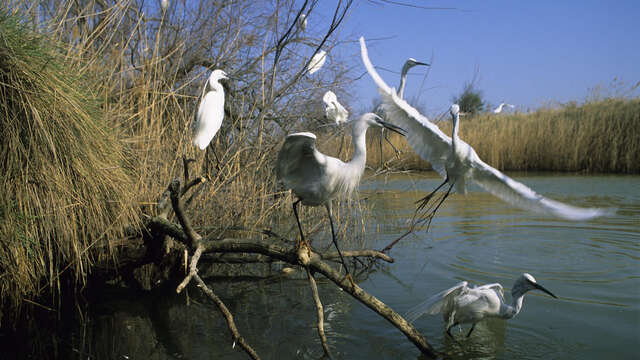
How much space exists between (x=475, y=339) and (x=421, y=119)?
1892mm

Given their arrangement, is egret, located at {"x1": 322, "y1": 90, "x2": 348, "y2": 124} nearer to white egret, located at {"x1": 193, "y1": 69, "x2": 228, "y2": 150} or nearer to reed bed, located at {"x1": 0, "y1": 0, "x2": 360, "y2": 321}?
reed bed, located at {"x1": 0, "y1": 0, "x2": 360, "y2": 321}

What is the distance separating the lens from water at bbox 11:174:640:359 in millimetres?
3477

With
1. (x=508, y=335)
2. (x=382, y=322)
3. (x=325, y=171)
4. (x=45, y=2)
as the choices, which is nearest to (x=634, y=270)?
(x=508, y=335)

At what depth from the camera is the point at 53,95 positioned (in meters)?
3.34

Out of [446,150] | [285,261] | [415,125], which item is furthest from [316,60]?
[285,261]

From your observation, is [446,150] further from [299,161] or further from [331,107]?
[331,107]

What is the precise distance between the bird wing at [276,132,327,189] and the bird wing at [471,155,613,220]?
1.38m

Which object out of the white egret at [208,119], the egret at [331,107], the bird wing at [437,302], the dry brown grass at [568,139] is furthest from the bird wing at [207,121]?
the dry brown grass at [568,139]

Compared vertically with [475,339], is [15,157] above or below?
above

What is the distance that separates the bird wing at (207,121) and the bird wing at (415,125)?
1.37 meters

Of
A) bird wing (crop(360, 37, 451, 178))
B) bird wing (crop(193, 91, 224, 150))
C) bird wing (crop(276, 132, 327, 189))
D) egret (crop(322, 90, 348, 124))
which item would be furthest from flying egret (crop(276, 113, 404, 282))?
egret (crop(322, 90, 348, 124))

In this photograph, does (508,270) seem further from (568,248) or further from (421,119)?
(421,119)

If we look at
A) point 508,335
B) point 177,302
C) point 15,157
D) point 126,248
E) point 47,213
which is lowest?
point 177,302

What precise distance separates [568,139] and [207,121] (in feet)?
38.9
